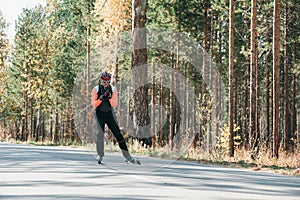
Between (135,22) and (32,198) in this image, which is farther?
(135,22)

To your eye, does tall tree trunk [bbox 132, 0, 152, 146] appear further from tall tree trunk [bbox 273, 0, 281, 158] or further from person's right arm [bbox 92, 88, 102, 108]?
person's right arm [bbox 92, 88, 102, 108]

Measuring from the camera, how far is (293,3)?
36188 millimetres

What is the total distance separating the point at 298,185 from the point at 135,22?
13074mm

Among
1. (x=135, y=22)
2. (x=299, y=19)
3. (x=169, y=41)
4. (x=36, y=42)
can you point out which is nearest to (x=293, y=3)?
(x=299, y=19)

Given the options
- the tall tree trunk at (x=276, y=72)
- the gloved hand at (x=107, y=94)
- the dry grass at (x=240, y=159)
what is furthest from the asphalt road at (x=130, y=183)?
the tall tree trunk at (x=276, y=72)

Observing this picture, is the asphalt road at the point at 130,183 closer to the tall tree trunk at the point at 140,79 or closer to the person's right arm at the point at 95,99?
the person's right arm at the point at 95,99

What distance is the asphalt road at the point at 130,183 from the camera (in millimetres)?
8164

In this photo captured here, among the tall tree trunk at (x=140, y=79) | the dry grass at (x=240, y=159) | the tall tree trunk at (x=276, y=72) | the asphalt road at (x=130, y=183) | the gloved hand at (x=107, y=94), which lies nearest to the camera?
the asphalt road at (x=130, y=183)

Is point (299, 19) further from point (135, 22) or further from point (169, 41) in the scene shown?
point (135, 22)

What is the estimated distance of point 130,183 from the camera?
30.7ft

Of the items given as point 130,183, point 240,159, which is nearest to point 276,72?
point 240,159

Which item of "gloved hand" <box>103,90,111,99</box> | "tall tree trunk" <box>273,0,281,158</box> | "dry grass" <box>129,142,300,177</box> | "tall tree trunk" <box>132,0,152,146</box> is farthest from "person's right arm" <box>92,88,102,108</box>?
"tall tree trunk" <box>132,0,152,146</box>

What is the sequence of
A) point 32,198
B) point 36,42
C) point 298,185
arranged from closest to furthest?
1. point 32,198
2. point 298,185
3. point 36,42

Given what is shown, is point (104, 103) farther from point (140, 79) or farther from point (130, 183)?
point (140, 79)
